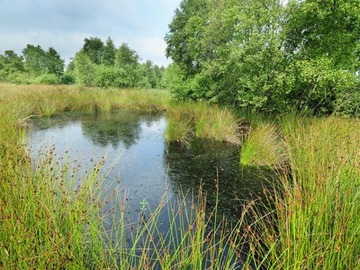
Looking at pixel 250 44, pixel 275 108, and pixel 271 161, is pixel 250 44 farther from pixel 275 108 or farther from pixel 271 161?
pixel 271 161

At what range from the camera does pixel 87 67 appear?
928 inches

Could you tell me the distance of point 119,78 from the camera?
2209 centimetres

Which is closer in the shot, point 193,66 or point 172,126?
point 172,126

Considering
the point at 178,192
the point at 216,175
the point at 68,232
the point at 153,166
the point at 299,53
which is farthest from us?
the point at 299,53

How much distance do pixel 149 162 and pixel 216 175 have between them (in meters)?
1.59

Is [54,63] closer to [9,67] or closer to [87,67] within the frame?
[9,67]

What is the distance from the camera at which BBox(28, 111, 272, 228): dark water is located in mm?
3814

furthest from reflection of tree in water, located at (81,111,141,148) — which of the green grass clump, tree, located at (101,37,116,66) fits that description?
tree, located at (101,37,116,66)

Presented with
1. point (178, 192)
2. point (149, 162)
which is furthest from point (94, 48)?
point (178, 192)

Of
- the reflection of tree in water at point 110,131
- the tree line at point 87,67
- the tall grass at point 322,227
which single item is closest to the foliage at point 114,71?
the tree line at point 87,67

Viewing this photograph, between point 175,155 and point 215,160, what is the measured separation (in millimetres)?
1036

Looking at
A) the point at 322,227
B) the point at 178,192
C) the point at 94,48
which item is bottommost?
the point at 178,192

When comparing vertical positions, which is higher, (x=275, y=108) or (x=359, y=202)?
(x=275, y=108)

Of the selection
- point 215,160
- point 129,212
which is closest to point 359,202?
point 129,212
